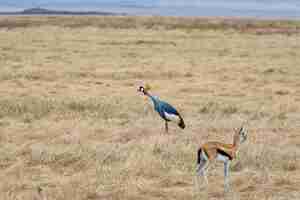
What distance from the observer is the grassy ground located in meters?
7.85

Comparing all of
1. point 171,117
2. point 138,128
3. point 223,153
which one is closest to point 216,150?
point 223,153

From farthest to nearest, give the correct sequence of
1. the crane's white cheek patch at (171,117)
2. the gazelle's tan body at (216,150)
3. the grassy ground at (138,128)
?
the crane's white cheek patch at (171,117) → the grassy ground at (138,128) → the gazelle's tan body at (216,150)

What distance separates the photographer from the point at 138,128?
1150 cm

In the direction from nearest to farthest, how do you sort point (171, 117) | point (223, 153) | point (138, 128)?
point (223, 153) → point (171, 117) → point (138, 128)

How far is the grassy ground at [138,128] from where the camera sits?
25.7ft

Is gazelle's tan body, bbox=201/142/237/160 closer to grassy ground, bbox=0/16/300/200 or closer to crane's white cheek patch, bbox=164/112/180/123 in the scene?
grassy ground, bbox=0/16/300/200

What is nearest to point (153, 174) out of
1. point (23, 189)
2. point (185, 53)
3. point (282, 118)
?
point (23, 189)

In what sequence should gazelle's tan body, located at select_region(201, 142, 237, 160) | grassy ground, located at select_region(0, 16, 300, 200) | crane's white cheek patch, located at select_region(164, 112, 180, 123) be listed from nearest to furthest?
gazelle's tan body, located at select_region(201, 142, 237, 160)
grassy ground, located at select_region(0, 16, 300, 200)
crane's white cheek patch, located at select_region(164, 112, 180, 123)

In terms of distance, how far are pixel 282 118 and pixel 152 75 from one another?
9320mm

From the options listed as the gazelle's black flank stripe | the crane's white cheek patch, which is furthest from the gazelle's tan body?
the crane's white cheek patch

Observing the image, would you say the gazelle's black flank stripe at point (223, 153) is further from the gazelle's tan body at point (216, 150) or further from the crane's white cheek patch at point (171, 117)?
the crane's white cheek patch at point (171, 117)

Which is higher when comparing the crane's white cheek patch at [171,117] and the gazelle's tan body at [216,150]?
the crane's white cheek patch at [171,117]

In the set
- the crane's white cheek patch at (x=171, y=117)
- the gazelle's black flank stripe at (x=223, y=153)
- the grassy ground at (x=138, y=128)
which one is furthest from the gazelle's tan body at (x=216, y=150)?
the crane's white cheek patch at (x=171, y=117)

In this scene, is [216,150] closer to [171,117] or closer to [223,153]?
[223,153]
